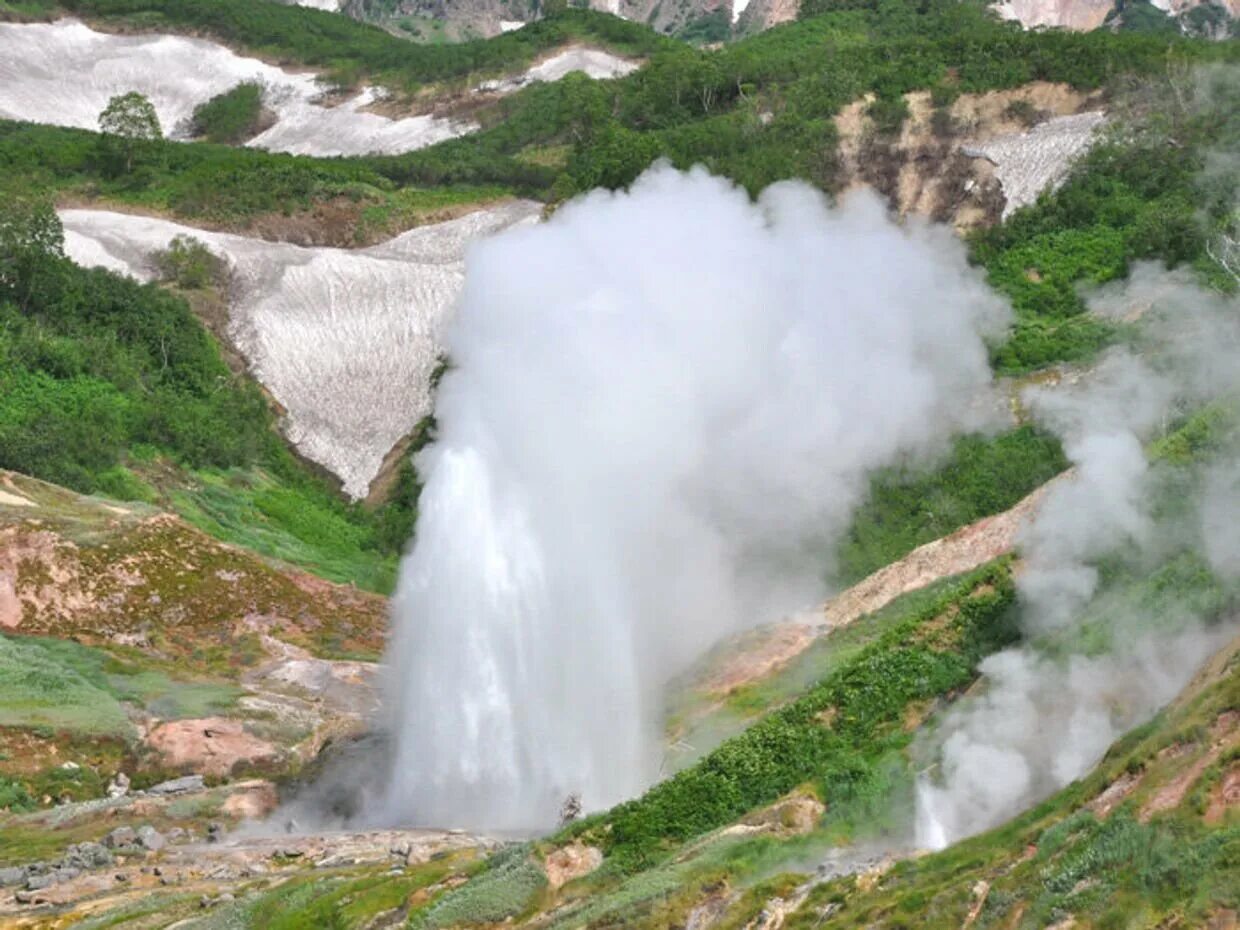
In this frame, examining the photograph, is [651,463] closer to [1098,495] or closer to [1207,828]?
[1098,495]

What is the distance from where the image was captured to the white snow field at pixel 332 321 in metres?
53.5

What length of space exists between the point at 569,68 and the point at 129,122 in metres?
34.3

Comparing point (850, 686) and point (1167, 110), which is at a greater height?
point (1167, 110)

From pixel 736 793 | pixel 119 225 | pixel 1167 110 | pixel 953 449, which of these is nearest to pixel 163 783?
pixel 736 793

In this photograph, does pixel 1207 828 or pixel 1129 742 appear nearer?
pixel 1207 828

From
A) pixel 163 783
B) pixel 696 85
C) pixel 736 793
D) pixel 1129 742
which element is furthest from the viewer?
pixel 696 85

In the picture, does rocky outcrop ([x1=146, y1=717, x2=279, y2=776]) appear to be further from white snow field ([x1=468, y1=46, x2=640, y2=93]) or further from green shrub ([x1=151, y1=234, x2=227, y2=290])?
white snow field ([x1=468, y1=46, x2=640, y2=93])

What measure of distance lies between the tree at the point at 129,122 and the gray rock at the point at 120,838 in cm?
5571

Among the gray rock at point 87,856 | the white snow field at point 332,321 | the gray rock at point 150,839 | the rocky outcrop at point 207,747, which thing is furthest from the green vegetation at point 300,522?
the gray rock at point 87,856

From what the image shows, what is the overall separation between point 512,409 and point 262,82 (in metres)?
85.6

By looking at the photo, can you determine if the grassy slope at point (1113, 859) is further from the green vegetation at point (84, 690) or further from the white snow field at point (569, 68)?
the white snow field at point (569, 68)

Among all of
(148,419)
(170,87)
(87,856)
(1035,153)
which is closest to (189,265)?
(148,419)

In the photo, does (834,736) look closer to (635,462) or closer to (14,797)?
(635,462)

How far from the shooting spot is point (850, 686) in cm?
2038
